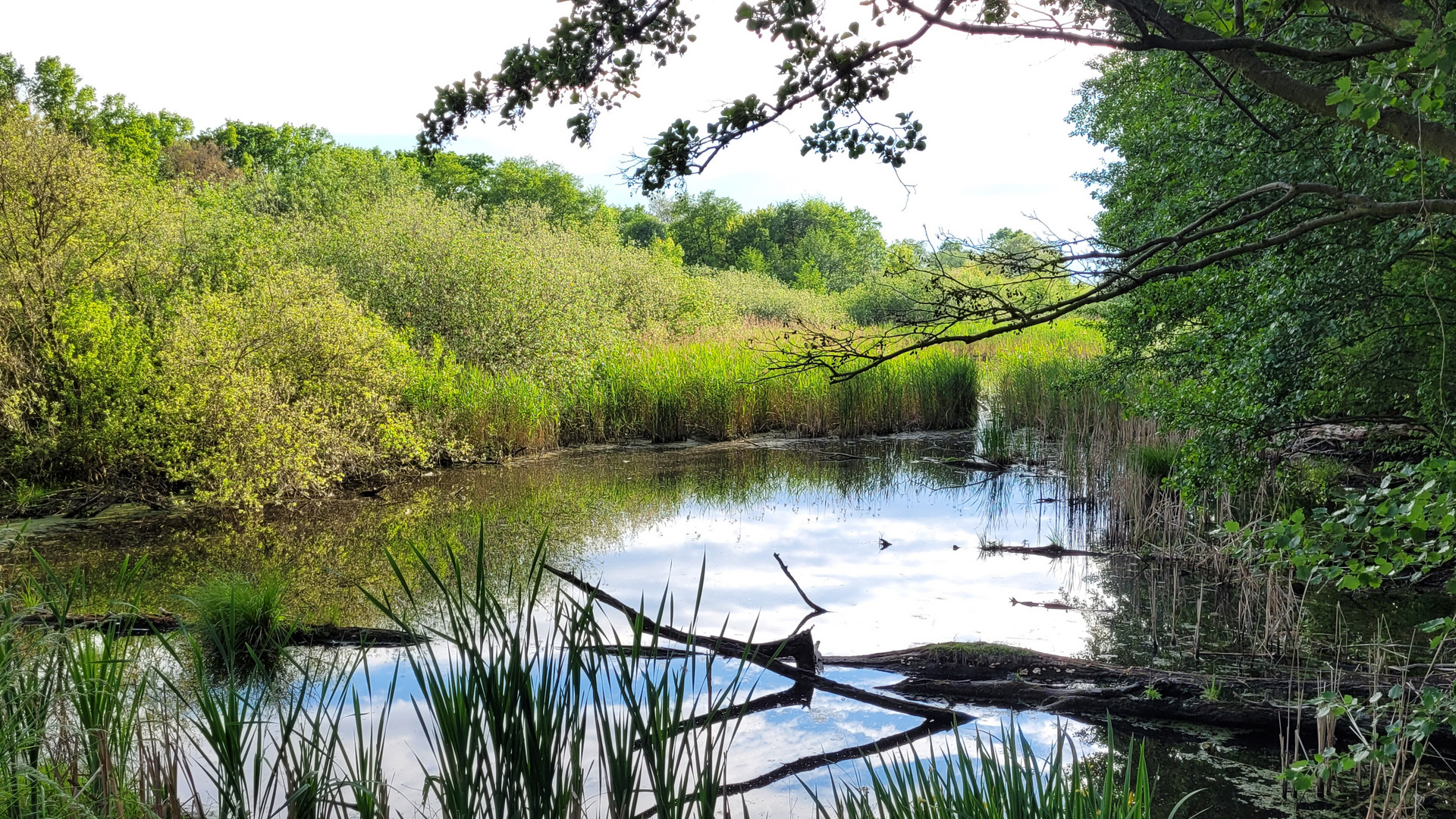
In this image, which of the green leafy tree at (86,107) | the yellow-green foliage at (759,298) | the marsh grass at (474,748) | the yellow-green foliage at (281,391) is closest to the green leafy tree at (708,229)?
the yellow-green foliage at (759,298)

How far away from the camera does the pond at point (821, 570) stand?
456 centimetres

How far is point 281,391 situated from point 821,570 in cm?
595

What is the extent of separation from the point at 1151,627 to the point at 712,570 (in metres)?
3.16

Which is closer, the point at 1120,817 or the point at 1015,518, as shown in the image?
the point at 1120,817

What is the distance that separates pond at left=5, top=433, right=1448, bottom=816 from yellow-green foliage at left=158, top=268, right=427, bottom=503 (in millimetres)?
431

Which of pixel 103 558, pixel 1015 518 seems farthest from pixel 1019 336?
pixel 103 558

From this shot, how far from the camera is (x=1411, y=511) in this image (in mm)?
2631

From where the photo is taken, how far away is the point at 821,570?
7684mm

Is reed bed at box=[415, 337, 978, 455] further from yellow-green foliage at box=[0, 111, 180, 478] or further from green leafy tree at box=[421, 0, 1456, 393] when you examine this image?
green leafy tree at box=[421, 0, 1456, 393]

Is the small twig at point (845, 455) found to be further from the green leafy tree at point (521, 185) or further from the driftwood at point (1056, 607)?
the green leafy tree at point (521, 185)

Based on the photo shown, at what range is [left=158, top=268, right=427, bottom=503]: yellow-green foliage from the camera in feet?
30.8

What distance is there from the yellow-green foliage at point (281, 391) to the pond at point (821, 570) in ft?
1.41

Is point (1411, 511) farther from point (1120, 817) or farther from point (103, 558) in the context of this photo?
point (103, 558)

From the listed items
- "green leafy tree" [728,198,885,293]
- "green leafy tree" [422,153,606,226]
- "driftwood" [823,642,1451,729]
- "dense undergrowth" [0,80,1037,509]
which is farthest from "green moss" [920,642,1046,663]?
"green leafy tree" [728,198,885,293]
